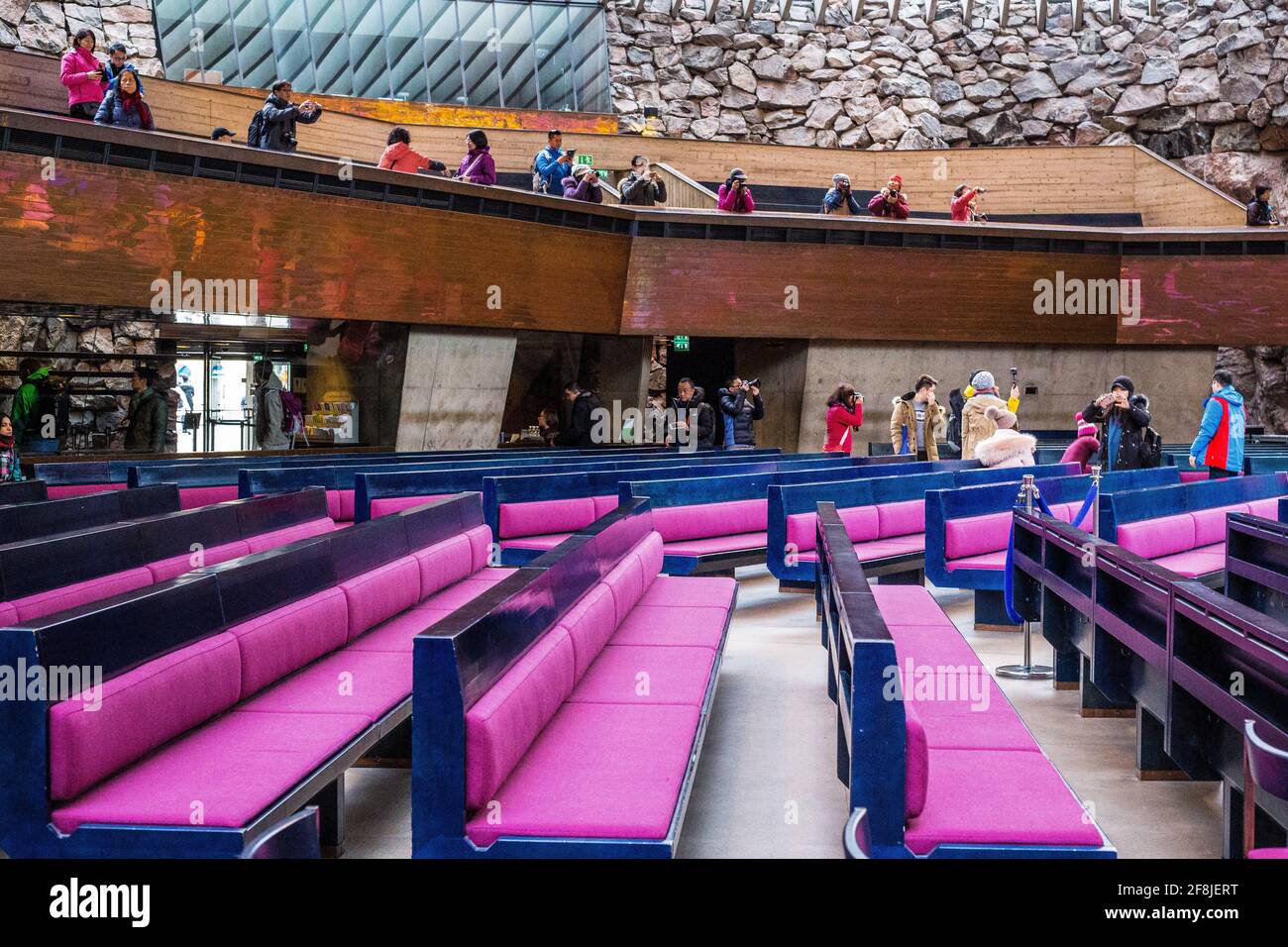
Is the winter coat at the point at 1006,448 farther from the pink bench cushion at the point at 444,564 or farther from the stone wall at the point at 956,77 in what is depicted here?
the stone wall at the point at 956,77

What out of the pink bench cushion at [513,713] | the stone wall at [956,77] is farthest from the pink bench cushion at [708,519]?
the stone wall at [956,77]

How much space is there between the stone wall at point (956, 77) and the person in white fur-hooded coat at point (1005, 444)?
1810 centimetres

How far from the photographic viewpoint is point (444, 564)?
5.50 metres

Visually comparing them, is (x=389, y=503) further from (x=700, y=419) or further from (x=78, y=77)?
(x=700, y=419)

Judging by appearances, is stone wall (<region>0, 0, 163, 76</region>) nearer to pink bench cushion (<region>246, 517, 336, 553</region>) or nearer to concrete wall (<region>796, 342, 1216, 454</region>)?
concrete wall (<region>796, 342, 1216, 454</region>)

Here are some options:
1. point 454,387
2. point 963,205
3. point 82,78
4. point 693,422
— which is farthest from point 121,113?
point 963,205

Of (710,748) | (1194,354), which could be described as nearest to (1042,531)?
(710,748)

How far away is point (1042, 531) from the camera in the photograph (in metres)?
5.35

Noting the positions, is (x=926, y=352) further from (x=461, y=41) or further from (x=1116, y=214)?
(x=461, y=41)

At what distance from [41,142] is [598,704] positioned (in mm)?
8907

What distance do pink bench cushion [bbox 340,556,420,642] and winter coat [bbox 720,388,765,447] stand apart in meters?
8.76

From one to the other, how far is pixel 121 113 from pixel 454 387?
4.86 m

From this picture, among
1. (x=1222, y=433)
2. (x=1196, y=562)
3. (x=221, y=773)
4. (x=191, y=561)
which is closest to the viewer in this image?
(x=221, y=773)

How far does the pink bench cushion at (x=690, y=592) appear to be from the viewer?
5.39m
